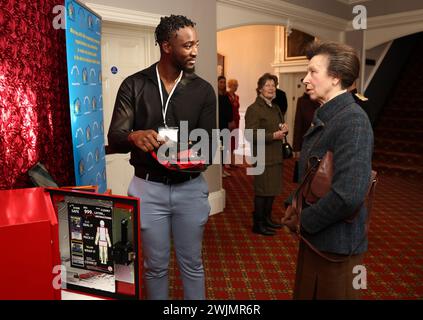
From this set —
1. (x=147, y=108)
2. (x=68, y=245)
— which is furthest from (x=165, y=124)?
(x=68, y=245)

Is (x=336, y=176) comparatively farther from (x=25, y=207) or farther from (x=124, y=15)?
(x=124, y=15)

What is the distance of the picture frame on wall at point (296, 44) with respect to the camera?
859 centimetres

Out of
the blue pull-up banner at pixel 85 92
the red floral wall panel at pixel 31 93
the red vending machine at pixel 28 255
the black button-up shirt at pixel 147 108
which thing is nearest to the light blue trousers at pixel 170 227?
the black button-up shirt at pixel 147 108

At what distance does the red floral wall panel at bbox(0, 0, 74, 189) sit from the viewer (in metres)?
2.00

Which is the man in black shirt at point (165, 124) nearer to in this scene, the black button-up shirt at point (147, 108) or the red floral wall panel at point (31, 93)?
the black button-up shirt at point (147, 108)

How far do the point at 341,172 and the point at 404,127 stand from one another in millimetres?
7508

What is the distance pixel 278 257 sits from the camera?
3387 millimetres

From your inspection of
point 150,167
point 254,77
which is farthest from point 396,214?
point 254,77

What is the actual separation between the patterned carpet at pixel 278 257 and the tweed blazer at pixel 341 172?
1370 mm

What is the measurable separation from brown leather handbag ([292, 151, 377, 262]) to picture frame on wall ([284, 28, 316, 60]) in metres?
7.56

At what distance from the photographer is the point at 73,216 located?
4.33ft

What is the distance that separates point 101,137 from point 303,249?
91.1 inches

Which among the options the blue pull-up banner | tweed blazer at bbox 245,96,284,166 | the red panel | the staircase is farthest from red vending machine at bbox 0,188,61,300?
the staircase

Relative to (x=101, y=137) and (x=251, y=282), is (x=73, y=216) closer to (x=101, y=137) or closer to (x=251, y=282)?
(x=251, y=282)
